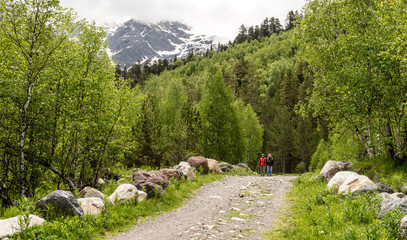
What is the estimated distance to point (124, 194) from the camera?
39.3 ft

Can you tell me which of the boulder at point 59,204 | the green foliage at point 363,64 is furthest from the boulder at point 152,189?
the green foliage at point 363,64

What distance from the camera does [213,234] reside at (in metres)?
8.97

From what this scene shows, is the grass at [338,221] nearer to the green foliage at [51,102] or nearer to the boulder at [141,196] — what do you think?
the boulder at [141,196]

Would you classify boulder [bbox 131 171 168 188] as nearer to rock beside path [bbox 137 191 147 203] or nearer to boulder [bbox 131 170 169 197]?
boulder [bbox 131 170 169 197]

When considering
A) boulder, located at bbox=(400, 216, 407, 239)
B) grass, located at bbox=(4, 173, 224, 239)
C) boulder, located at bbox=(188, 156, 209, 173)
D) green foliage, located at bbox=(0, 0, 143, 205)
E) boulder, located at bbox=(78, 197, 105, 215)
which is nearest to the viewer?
boulder, located at bbox=(400, 216, 407, 239)

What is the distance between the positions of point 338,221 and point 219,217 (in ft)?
15.3

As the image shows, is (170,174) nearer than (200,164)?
Yes

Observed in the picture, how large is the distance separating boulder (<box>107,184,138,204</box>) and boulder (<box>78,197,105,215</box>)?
2.55 ft

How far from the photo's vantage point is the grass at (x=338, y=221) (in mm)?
6781

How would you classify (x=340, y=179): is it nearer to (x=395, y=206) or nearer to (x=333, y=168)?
(x=333, y=168)

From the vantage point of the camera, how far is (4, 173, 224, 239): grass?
7.82 meters

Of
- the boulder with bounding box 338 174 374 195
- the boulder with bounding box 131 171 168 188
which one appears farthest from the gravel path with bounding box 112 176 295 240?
the boulder with bounding box 338 174 374 195

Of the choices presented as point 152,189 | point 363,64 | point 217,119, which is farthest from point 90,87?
point 217,119

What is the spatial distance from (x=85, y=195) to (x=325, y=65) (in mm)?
17395
